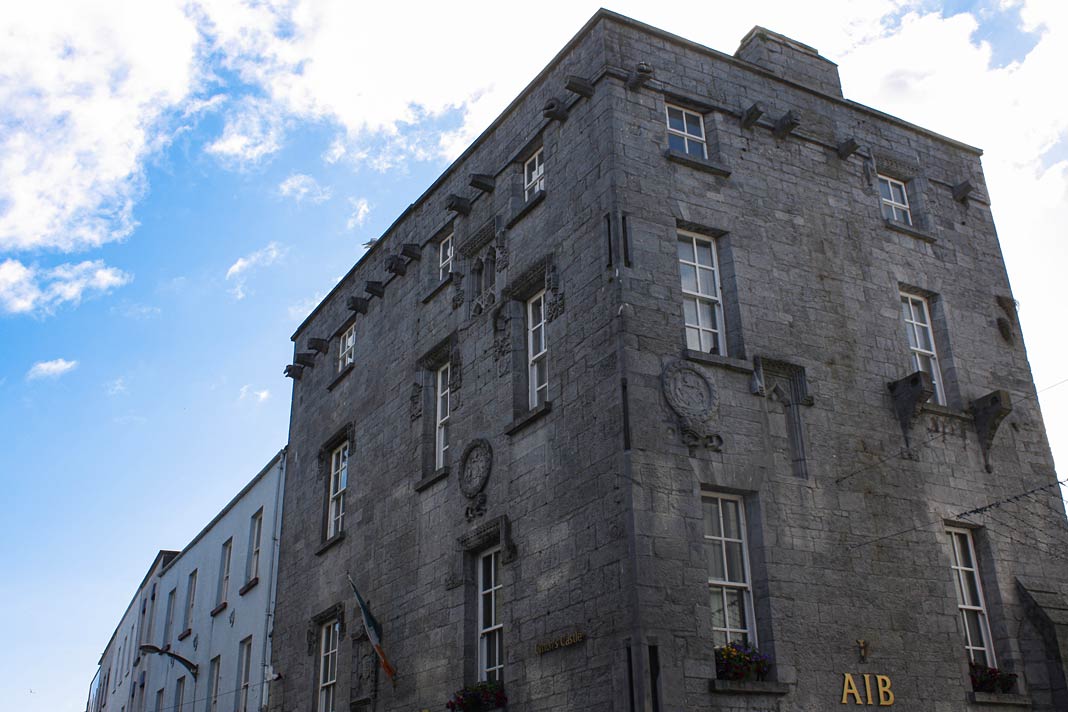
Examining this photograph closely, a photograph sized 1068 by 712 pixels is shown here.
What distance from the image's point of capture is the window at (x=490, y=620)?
617 inches

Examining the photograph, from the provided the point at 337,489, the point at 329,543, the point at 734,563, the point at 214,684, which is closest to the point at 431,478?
the point at 329,543

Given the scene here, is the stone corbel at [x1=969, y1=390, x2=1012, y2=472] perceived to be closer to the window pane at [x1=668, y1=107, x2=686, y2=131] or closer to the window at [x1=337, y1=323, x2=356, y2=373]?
the window pane at [x1=668, y1=107, x2=686, y2=131]

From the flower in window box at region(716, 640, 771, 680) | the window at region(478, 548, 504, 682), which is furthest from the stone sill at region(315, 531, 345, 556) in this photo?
the flower in window box at region(716, 640, 771, 680)

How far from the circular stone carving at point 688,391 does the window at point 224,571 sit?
55.9 feet

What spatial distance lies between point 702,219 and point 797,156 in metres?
2.91

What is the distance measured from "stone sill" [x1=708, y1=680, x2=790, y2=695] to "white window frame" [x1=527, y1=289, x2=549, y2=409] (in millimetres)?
5004

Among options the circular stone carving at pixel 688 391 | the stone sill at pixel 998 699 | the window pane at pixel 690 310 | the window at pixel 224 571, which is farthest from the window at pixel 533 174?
the window at pixel 224 571

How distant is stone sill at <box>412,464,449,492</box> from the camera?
1764cm

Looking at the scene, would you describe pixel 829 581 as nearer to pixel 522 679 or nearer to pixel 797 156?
pixel 522 679

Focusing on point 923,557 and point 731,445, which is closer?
point 731,445

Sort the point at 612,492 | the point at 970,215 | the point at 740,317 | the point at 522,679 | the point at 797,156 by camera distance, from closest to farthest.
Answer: the point at 612,492 → the point at 522,679 → the point at 740,317 → the point at 797,156 → the point at 970,215

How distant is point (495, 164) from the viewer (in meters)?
18.7

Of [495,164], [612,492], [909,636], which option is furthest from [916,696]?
[495,164]

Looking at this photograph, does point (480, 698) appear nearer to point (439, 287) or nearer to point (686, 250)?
point (686, 250)
